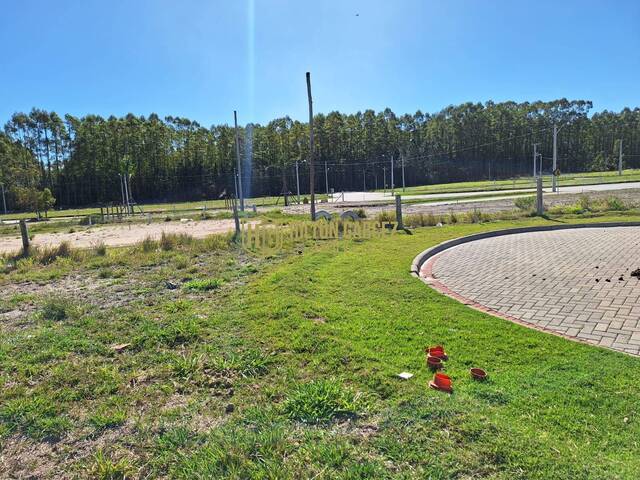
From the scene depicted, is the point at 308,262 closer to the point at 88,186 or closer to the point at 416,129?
the point at 88,186

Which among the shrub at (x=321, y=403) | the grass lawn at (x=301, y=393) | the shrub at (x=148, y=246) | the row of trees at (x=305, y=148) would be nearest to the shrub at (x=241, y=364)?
the grass lawn at (x=301, y=393)

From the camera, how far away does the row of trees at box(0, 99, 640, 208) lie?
84.6 m

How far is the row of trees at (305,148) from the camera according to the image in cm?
8456

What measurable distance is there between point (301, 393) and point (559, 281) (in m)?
5.18

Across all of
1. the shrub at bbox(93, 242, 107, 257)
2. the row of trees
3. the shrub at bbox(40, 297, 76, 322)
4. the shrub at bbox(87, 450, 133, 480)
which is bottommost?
the shrub at bbox(87, 450, 133, 480)

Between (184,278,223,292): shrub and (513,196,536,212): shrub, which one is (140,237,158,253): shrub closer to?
(184,278,223,292): shrub

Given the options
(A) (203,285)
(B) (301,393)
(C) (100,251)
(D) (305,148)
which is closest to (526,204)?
(A) (203,285)

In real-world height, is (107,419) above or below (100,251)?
below

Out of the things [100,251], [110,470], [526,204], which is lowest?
[110,470]

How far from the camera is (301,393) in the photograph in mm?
3250

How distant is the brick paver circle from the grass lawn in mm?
595

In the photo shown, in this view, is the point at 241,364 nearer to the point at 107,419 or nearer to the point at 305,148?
the point at 107,419

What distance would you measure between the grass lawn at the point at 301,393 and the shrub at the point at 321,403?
1 cm

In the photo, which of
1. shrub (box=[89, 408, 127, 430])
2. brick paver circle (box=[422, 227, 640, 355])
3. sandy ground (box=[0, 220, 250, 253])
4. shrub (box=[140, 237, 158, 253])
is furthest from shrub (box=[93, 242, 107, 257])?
shrub (box=[89, 408, 127, 430])
